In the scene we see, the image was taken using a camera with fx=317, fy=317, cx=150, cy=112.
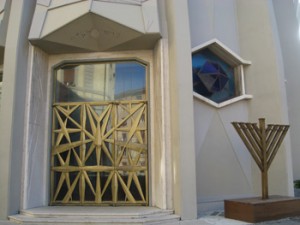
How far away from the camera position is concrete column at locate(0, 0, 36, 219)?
23.6 ft

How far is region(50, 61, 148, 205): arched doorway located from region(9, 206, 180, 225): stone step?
36.6 inches

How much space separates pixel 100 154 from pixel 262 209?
4.11m

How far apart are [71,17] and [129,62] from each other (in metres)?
1.98

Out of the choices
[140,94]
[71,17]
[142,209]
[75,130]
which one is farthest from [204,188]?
[71,17]

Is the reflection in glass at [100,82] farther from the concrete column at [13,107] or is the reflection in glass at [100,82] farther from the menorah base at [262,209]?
the menorah base at [262,209]

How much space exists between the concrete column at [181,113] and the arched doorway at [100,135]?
4.07 ft

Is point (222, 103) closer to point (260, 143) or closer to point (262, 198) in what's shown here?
point (260, 143)

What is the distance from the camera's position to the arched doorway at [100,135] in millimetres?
8172

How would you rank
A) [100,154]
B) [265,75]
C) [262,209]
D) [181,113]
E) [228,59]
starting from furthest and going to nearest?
[228,59]
[265,75]
[100,154]
[181,113]
[262,209]

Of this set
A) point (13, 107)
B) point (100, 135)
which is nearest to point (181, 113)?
point (100, 135)

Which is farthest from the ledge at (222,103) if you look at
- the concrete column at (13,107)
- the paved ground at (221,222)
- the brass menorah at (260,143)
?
the concrete column at (13,107)

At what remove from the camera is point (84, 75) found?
8.84m

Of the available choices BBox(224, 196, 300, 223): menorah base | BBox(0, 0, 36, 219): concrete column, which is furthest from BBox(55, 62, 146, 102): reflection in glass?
BBox(224, 196, 300, 223): menorah base

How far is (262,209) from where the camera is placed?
6.67 m
